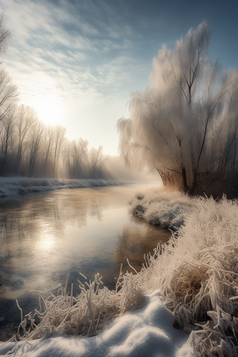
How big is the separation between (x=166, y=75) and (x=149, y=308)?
30.9 ft

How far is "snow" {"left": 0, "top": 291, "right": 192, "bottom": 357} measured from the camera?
892 millimetres

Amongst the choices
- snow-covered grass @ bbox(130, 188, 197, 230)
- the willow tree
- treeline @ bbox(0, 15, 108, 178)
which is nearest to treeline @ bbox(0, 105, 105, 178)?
treeline @ bbox(0, 15, 108, 178)

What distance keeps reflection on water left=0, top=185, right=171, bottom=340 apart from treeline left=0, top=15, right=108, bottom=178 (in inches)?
533

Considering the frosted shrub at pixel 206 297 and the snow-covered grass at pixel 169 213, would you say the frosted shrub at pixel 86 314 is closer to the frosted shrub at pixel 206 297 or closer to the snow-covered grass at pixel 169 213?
the frosted shrub at pixel 206 297

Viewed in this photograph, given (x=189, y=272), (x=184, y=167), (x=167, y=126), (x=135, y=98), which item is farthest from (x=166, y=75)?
(x=189, y=272)

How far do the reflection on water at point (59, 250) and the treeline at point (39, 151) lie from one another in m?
19.0

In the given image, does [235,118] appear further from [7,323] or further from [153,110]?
[7,323]

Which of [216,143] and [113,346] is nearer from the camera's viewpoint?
[113,346]

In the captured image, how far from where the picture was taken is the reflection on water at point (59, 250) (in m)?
2.51

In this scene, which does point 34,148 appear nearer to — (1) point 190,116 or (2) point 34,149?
(2) point 34,149

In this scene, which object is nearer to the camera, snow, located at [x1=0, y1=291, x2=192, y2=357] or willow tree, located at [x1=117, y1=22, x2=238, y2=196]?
snow, located at [x1=0, y1=291, x2=192, y2=357]

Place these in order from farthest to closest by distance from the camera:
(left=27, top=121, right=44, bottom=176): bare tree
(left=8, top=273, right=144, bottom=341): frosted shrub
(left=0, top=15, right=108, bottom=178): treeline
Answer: (left=27, top=121, right=44, bottom=176): bare tree, (left=0, top=15, right=108, bottom=178): treeline, (left=8, top=273, right=144, bottom=341): frosted shrub

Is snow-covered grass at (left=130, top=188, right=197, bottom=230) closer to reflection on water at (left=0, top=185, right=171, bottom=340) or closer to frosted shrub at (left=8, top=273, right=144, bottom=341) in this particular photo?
reflection on water at (left=0, top=185, right=171, bottom=340)

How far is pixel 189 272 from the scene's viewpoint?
1340mm
